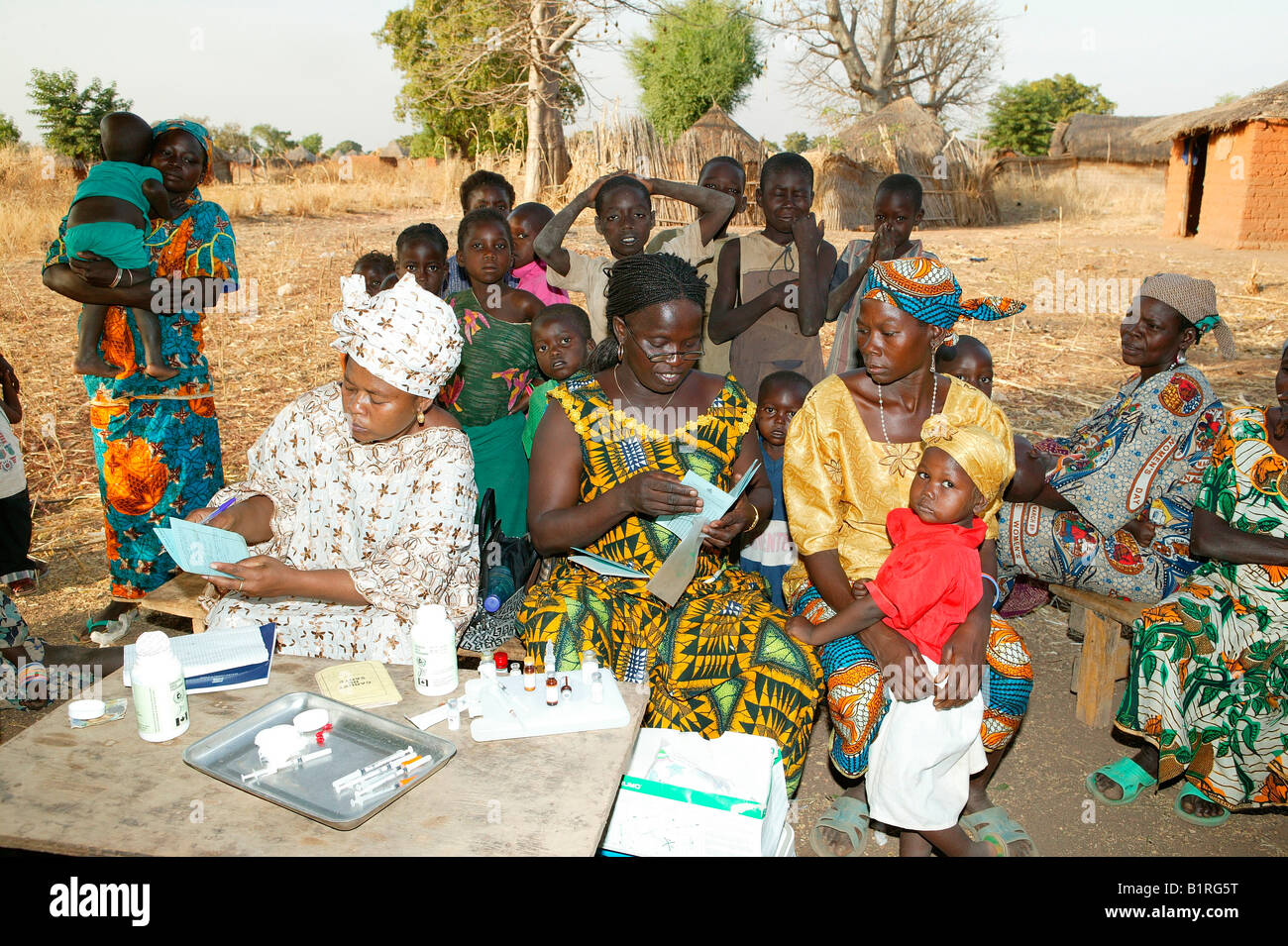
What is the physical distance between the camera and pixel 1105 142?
2628 centimetres

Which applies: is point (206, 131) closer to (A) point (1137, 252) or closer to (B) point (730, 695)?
(B) point (730, 695)

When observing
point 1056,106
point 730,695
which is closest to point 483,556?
point 730,695

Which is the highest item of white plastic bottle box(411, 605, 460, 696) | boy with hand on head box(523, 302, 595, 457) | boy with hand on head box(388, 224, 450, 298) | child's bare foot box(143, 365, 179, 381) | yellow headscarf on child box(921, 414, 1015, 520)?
boy with hand on head box(388, 224, 450, 298)

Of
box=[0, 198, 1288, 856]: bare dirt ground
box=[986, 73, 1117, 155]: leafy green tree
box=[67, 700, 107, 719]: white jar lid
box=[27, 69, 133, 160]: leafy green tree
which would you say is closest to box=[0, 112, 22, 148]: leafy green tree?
box=[27, 69, 133, 160]: leafy green tree

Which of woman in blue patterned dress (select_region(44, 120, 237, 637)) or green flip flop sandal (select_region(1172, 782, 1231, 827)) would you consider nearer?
green flip flop sandal (select_region(1172, 782, 1231, 827))

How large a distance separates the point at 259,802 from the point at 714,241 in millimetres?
3860

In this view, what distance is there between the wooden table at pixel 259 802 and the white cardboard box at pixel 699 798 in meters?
0.26

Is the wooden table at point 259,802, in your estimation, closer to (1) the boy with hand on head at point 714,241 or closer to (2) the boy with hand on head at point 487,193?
(1) the boy with hand on head at point 714,241

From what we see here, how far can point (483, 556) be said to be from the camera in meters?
3.72

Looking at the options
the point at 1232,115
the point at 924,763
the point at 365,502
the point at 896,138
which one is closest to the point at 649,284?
the point at 365,502

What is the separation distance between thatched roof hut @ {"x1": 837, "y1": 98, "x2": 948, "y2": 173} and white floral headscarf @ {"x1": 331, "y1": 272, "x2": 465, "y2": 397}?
18951 millimetres

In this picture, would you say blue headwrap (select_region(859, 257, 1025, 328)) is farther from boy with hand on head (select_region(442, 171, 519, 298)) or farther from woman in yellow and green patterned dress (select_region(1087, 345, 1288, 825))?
boy with hand on head (select_region(442, 171, 519, 298))

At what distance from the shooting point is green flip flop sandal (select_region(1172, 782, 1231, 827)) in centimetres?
313

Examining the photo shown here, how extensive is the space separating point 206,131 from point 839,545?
3705 millimetres
